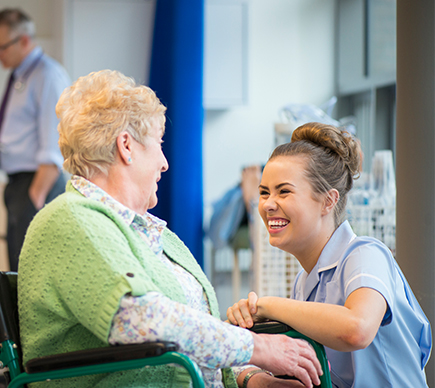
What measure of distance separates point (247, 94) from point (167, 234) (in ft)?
9.68

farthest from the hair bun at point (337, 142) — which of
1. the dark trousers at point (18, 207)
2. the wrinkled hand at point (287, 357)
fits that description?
the dark trousers at point (18, 207)

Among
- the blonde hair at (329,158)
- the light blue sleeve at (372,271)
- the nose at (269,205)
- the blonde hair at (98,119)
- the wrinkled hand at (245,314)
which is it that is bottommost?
the wrinkled hand at (245,314)

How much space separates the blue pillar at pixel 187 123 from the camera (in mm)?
3443

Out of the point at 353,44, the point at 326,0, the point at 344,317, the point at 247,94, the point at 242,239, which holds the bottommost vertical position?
the point at 242,239

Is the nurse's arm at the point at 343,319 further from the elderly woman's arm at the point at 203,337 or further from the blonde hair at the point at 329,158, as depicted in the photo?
the blonde hair at the point at 329,158

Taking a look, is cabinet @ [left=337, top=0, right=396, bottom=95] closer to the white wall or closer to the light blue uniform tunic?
the white wall

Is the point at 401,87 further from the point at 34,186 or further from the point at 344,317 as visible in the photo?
the point at 34,186

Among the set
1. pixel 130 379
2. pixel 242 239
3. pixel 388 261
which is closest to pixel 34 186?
pixel 242 239

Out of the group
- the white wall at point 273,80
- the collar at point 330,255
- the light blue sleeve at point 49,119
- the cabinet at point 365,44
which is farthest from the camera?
the white wall at point 273,80

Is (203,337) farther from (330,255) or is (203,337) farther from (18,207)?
(18,207)

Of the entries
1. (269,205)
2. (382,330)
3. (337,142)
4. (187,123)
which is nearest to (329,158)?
(337,142)

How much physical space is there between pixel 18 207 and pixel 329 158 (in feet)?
7.32

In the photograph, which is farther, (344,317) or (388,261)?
(388,261)

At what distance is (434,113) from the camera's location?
151 cm
